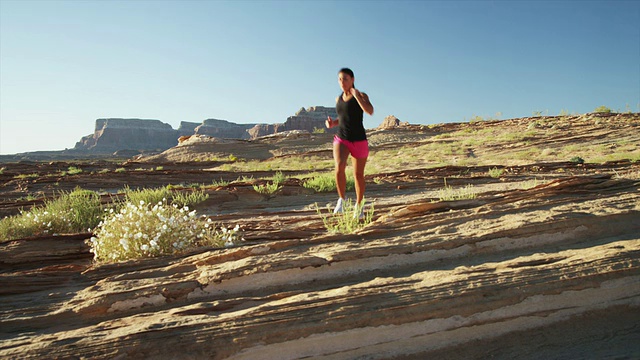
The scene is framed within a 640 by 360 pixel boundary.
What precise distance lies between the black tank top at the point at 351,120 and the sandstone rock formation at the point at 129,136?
145962 mm

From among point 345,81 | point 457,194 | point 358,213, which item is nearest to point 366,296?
point 358,213

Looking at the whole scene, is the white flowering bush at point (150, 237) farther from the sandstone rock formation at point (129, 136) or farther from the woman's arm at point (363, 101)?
the sandstone rock formation at point (129, 136)

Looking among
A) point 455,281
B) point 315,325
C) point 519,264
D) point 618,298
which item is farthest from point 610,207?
point 315,325

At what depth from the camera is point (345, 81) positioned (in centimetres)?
535

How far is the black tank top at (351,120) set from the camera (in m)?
5.29

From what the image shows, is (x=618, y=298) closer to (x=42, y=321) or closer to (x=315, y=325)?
(x=315, y=325)

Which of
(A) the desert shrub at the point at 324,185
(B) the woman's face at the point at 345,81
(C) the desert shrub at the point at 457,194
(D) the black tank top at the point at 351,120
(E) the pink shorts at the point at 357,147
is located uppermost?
(B) the woman's face at the point at 345,81

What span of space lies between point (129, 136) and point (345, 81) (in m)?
160

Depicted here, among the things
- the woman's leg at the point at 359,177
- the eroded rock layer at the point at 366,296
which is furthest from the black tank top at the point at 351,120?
the eroded rock layer at the point at 366,296

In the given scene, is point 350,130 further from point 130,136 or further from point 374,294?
point 130,136

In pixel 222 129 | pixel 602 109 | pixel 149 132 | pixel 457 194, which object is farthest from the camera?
pixel 149 132

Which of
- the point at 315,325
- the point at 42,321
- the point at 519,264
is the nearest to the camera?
the point at 315,325

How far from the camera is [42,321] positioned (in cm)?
315

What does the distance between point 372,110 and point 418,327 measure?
9.45 feet
